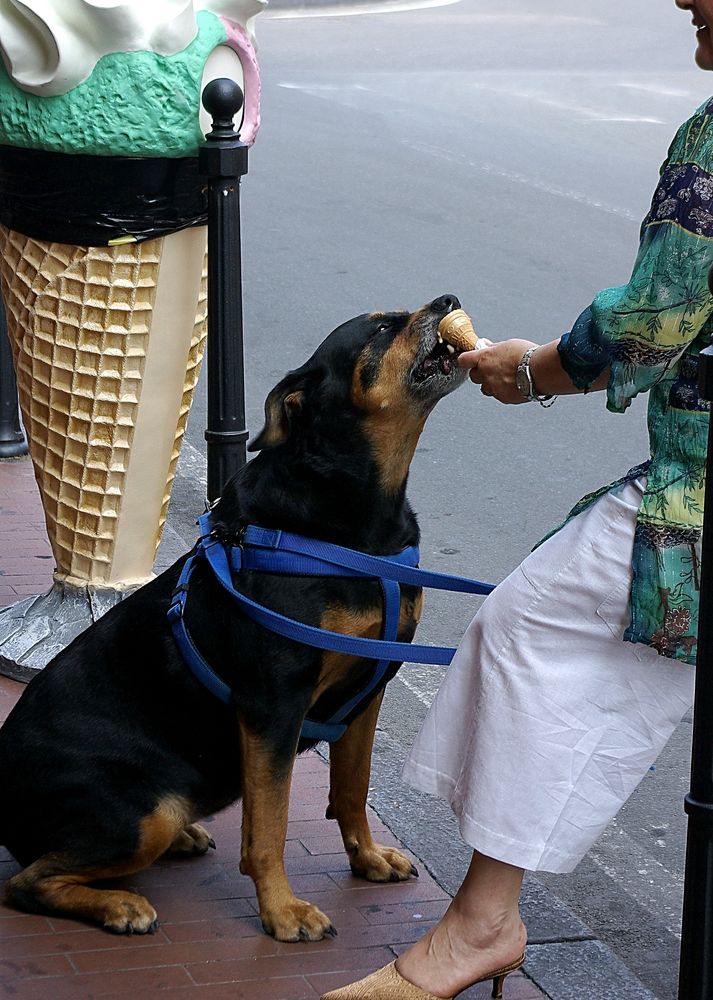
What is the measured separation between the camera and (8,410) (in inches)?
275

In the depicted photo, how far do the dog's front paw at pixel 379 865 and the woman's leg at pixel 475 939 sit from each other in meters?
0.56

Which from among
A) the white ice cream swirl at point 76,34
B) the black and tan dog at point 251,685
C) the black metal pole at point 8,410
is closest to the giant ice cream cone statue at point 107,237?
the white ice cream swirl at point 76,34

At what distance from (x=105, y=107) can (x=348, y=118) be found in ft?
39.9

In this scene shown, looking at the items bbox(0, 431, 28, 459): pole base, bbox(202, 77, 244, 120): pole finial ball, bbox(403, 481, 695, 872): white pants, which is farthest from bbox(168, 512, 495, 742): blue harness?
bbox(0, 431, 28, 459): pole base

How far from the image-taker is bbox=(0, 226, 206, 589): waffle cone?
14.0 ft

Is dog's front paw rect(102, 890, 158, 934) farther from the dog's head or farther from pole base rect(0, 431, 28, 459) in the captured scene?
pole base rect(0, 431, 28, 459)

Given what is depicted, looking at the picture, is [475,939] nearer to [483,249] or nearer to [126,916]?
[126,916]

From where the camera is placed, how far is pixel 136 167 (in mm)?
4242

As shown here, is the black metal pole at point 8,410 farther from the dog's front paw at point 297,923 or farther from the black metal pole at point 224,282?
the dog's front paw at point 297,923

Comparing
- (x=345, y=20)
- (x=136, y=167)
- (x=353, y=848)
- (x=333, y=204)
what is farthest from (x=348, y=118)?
(x=353, y=848)

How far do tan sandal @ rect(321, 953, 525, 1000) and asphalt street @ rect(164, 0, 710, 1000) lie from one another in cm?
21

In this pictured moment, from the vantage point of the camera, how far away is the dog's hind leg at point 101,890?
10.9ft

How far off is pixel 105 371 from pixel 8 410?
2803 mm

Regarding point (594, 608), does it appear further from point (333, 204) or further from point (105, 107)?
point (333, 204)
